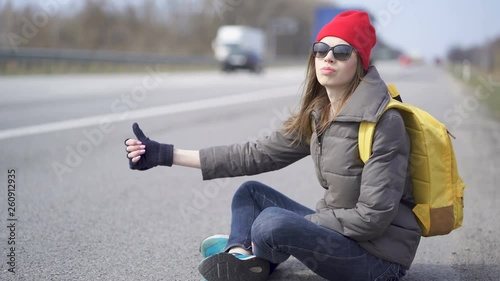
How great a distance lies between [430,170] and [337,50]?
2.36 ft

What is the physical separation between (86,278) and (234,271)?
0.83 m

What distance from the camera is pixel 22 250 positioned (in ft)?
12.0

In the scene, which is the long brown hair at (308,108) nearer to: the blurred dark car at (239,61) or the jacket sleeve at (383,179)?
the jacket sleeve at (383,179)

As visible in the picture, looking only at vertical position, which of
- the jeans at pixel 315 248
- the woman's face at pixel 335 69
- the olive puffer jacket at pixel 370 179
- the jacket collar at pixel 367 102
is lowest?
the jeans at pixel 315 248

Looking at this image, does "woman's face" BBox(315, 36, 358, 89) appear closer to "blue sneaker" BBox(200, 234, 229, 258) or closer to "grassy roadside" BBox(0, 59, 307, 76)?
"blue sneaker" BBox(200, 234, 229, 258)

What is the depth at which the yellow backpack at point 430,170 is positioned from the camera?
9.36 feet

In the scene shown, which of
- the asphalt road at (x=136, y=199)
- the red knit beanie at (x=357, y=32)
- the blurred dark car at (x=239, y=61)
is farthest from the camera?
the blurred dark car at (x=239, y=61)

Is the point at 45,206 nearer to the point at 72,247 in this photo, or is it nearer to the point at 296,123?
the point at 72,247

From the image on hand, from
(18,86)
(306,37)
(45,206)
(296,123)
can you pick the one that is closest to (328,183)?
(296,123)

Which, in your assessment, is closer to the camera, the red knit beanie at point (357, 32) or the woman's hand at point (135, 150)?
the red knit beanie at point (357, 32)

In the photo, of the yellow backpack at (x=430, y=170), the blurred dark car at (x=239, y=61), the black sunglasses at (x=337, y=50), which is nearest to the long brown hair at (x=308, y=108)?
the black sunglasses at (x=337, y=50)

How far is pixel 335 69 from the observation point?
2.98m

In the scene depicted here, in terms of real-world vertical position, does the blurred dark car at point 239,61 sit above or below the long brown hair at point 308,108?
below

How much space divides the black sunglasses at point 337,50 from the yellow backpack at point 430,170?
1.03ft
